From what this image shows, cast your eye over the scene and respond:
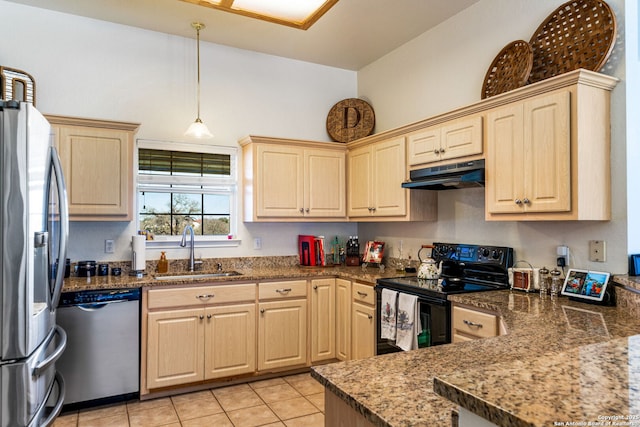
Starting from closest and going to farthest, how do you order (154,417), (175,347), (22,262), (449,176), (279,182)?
(22,262) → (154,417) → (449,176) → (175,347) → (279,182)

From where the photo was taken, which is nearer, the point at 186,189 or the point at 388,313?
the point at 388,313

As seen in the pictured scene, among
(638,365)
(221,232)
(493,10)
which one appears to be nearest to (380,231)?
(221,232)

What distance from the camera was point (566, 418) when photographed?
1.97 feet

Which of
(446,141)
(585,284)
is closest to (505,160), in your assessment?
(446,141)

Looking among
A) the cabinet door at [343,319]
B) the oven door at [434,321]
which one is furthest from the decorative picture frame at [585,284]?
the cabinet door at [343,319]

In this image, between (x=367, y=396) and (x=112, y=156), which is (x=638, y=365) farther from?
(x=112, y=156)

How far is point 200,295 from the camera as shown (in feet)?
10.9

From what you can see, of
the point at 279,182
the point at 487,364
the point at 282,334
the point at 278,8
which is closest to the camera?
the point at 487,364

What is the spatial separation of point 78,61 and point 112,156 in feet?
3.11

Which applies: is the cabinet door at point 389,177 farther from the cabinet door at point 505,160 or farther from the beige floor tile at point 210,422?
the beige floor tile at point 210,422

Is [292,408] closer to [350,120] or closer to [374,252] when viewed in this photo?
[374,252]

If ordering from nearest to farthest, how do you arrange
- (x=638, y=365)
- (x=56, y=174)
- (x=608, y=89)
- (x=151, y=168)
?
(x=638, y=365) → (x=56, y=174) → (x=608, y=89) → (x=151, y=168)

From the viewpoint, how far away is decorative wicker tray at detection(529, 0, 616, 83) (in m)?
2.41

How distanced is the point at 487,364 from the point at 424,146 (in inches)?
88.7
